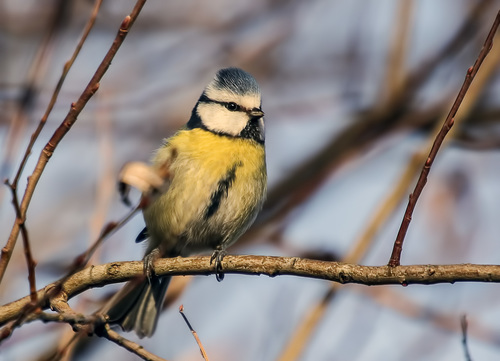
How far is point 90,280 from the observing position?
2.59 meters

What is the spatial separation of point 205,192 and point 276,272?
45.4 inches

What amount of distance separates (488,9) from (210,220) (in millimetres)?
2877

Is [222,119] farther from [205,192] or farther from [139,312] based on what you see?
[139,312]

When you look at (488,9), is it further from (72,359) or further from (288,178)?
(72,359)

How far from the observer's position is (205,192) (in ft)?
11.1

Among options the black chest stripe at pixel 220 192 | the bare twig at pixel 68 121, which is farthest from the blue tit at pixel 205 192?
the bare twig at pixel 68 121

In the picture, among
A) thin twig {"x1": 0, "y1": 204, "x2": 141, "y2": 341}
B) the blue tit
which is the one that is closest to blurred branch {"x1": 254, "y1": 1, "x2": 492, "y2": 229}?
the blue tit

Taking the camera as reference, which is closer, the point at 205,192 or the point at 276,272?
the point at 276,272

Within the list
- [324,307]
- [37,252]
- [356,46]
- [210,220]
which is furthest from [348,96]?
[37,252]

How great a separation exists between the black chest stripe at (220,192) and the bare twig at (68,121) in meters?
1.64

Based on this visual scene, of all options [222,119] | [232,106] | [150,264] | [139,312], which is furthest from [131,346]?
[232,106]

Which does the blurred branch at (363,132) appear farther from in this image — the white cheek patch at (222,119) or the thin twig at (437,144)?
the thin twig at (437,144)

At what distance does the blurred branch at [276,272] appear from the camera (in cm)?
203

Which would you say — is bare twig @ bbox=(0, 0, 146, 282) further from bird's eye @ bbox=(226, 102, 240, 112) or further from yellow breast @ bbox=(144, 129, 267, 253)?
bird's eye @ bbox=(226, 102, 240, 112)
